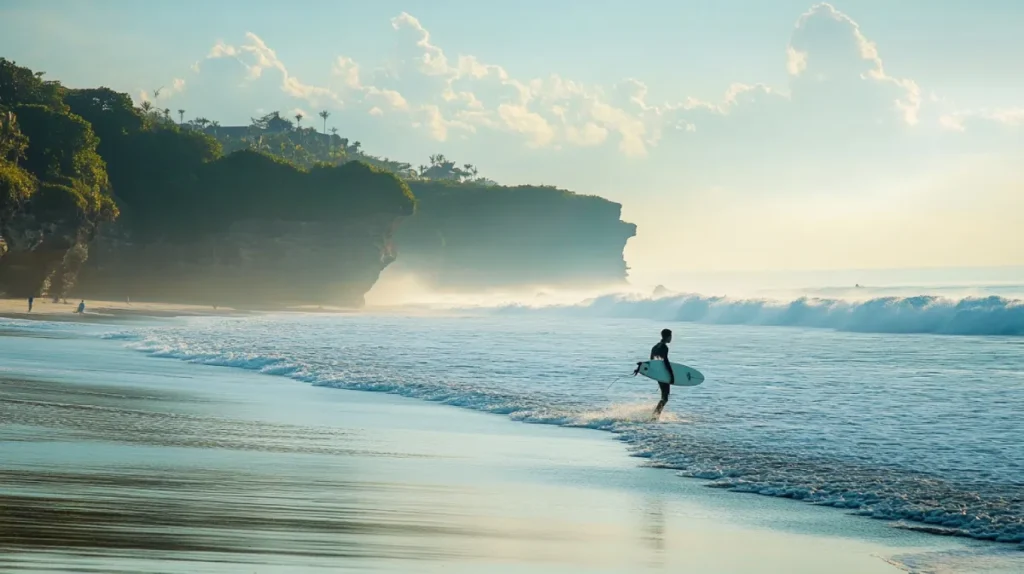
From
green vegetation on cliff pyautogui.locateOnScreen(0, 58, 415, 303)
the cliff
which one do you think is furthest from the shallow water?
the cliff

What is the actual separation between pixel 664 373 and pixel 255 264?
81.0m

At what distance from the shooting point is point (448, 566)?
737 cm

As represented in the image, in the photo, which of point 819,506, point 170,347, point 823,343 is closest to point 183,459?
point 819,506

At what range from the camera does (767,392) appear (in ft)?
69.7

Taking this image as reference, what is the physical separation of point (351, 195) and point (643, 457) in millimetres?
86455

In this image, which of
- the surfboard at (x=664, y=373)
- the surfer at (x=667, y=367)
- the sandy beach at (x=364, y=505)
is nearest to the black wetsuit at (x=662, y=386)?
the surfer at (x=667, y=367)

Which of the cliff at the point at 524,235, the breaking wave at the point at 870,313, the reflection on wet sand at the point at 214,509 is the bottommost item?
the reflection on wet sand at the point at 214,509

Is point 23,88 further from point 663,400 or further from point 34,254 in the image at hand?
point 663,400

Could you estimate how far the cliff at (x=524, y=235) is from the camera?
483 feet

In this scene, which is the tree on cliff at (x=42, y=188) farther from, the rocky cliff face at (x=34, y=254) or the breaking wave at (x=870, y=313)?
the breaking wave at (x=870, y=313)

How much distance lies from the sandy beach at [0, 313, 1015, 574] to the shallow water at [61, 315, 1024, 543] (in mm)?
981

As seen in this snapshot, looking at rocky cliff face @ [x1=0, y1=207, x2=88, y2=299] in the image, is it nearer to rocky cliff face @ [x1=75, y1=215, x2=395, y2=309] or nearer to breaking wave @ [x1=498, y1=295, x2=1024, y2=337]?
rocky cliff face @ [x1=75, y1=215, x2=395, y2=309]

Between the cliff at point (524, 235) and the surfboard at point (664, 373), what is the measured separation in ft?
404

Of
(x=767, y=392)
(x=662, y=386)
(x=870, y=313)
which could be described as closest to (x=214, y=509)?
(x=662, y=386)
